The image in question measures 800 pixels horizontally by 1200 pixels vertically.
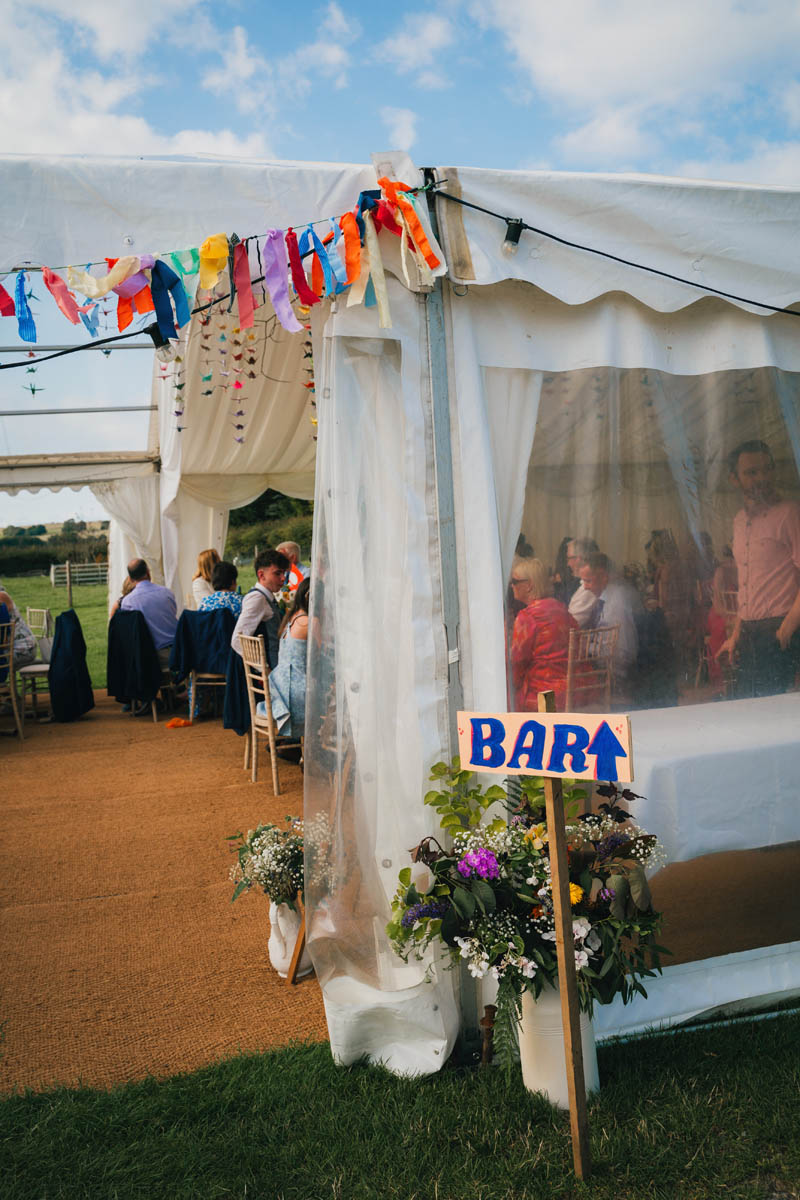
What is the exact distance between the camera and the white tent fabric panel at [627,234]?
224 cm

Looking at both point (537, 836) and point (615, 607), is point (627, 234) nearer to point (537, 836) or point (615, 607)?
point (615, 607)

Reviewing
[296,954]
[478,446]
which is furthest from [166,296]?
[296,954]

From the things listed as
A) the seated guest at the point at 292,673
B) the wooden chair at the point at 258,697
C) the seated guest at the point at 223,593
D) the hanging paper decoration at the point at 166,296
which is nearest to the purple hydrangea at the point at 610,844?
the hanging paper decoration at the point at 166,296

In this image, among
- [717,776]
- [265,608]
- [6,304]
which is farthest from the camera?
[265,608]

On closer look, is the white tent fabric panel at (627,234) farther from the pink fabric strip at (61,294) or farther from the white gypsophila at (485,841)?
the white gypsophila at (485,841)

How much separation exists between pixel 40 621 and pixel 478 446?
9.65 m

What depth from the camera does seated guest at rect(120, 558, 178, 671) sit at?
714 centimetres

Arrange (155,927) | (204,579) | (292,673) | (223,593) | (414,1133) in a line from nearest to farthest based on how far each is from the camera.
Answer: (414,1133) → (155,927) → (292,673) → (223,593) → (204,579)

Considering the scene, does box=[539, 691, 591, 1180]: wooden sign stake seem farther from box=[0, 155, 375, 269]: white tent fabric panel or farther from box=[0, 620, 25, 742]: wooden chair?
box=[0, 620, 25, 742]: wooden chair

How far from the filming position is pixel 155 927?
3.16 m

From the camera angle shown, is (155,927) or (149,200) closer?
(149,200)

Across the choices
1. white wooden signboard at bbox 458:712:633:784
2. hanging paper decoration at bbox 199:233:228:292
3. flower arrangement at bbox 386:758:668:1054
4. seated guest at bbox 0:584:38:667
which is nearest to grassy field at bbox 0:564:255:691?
seated guest at bbox 0:584:38:667

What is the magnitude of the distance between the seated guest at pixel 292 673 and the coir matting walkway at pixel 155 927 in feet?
1.35

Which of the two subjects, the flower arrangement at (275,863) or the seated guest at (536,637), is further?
the flower arrangement at (275,863)
